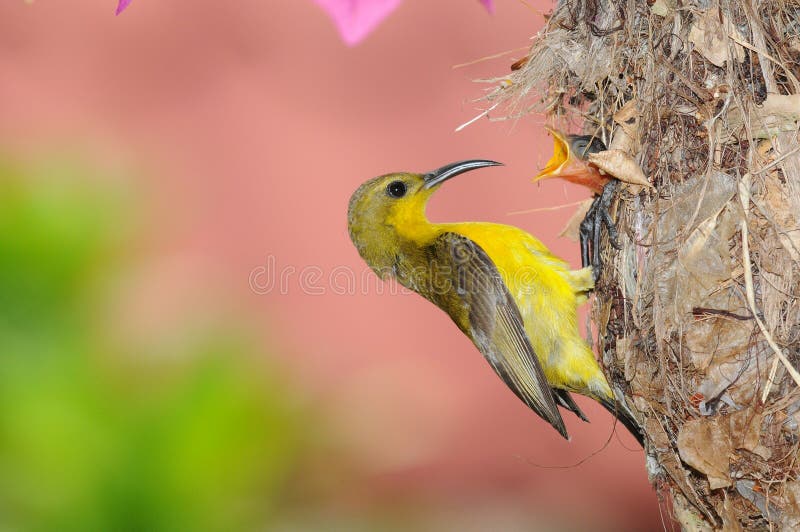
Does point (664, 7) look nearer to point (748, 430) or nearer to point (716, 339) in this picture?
point (716, 339)

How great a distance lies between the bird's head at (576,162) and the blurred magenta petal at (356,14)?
0.98 meters

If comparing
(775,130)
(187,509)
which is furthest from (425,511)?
(775,130)

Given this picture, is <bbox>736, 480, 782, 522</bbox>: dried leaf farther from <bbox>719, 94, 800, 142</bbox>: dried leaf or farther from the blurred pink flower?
the blurred pink flower

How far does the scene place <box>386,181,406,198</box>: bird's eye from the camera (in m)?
1.59

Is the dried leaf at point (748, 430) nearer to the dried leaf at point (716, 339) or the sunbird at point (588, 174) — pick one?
the dried leaf at point (716, 339)

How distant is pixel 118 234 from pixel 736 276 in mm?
1680

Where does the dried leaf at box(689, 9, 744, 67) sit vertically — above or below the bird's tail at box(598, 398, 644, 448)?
above

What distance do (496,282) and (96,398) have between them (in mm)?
1205

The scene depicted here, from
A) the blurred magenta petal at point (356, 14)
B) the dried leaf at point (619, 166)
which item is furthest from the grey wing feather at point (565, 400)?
the blurred magenta petal at point (356, 14)

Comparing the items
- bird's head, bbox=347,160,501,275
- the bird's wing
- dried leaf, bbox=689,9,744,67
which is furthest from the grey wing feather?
dried leaf, bbox=689,9,744,67

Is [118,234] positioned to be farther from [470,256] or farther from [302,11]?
[470,256]

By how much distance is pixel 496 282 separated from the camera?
1.53 m

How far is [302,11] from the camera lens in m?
2.46

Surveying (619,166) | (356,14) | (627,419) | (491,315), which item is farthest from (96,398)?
(356,14)
